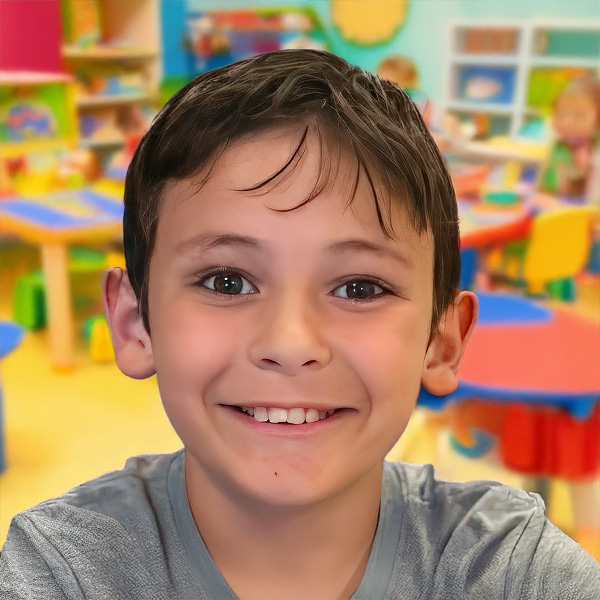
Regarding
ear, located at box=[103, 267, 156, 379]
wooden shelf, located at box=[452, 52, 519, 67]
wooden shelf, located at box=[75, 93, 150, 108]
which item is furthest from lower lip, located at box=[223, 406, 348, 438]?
wooden shelf, located at box=[75, 93, 150, 108]

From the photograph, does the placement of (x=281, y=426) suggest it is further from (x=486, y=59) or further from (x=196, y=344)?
(x=486, y=59)

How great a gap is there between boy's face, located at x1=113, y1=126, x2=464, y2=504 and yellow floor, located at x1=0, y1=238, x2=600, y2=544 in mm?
787

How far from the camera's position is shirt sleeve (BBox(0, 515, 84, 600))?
535mm

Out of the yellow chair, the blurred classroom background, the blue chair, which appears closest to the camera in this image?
the blurred classroom background

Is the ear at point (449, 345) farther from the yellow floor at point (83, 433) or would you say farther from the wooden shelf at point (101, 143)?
the wooden shelf at point (101, 143)

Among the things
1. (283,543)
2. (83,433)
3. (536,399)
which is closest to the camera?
(283,543)

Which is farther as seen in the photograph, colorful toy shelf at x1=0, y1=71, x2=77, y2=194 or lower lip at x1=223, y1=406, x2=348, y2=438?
colorful toy shelf at x1=0, y1=71, x2=77, y2=194

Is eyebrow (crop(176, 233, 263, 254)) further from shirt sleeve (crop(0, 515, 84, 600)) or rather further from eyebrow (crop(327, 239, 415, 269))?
shirt sleeve (crop(0, 515, 84, 600))

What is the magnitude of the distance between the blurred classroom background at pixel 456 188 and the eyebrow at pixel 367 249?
734 millimetres

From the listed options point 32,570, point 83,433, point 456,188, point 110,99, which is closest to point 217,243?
point 32,570

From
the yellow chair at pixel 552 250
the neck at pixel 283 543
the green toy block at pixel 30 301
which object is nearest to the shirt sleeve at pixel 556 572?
the neck at pixel 283 543

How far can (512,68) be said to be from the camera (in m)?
2.54

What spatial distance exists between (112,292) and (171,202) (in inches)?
4.5

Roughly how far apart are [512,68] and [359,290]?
2.21 m
